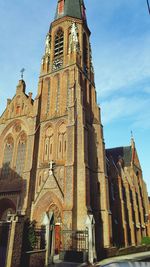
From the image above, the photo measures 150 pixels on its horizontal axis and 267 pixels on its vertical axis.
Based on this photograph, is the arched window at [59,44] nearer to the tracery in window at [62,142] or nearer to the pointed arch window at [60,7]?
the pointed arch window at [60,7]

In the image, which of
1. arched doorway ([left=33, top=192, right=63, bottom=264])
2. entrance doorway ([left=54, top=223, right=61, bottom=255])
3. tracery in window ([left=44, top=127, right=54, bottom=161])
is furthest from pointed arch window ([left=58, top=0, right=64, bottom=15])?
entrance doorway ([left=54, top=223, right=61, bottom=255])

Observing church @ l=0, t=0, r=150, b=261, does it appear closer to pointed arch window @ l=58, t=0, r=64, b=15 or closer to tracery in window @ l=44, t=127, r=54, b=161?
tracery in window @ l=44, t=127, r=54, b=161

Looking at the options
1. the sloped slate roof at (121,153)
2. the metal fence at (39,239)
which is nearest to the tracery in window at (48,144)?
the metal fence at (39,239)

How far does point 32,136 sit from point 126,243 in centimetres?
1580

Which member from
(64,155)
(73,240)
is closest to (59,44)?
(64,155)

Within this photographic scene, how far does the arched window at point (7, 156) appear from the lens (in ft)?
78.5

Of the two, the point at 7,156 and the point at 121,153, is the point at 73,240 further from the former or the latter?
the point at 121,153

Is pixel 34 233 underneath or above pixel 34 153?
underneath

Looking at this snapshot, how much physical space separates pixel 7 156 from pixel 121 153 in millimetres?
20450

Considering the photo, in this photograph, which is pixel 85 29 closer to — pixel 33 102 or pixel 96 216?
pixel 33 102

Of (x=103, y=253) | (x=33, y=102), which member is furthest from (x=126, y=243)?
(x=33, y=102)

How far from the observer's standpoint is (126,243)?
79.1ft

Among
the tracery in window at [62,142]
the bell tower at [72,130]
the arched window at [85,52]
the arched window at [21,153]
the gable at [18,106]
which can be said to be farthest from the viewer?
the arched window at [85,52]

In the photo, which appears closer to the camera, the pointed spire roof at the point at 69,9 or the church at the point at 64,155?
the church at the point at 64,155
